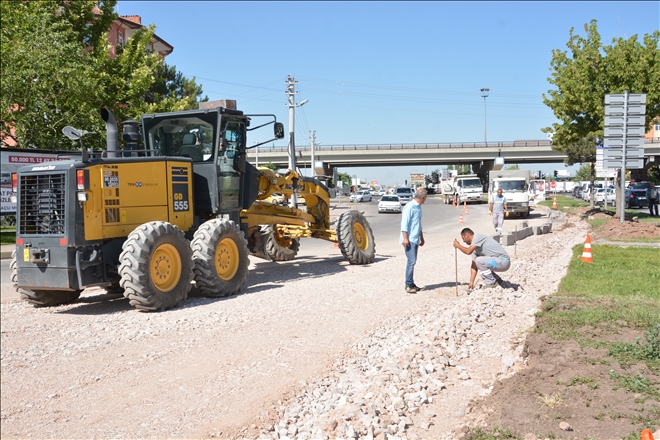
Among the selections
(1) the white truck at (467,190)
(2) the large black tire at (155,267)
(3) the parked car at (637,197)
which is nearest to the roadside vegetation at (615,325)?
(2) the large black tire at (155,267)

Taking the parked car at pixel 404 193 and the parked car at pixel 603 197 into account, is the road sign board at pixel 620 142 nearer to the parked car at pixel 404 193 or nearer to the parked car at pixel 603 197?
the parked car at pixel 603 197

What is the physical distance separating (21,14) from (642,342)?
1010 inches

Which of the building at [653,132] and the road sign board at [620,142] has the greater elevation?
the building at [653,132]

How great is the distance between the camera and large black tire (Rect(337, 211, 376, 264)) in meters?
15.6

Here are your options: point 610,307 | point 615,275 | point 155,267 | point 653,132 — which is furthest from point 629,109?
point 653,132

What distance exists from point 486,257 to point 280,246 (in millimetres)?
6609

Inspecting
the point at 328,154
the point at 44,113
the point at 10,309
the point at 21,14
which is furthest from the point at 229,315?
the point at 328,154

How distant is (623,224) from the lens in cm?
2128

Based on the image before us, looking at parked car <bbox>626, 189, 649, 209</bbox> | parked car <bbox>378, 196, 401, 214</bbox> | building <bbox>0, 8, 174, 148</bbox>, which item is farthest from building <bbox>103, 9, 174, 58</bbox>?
parked car <bbox>626, 189, 649, 209</bbox>

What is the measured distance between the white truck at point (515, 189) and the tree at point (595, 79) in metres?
7.21

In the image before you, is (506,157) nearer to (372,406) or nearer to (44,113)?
(44,113)

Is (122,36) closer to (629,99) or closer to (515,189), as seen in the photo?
(515,189)

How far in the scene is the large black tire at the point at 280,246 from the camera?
52.3 ft

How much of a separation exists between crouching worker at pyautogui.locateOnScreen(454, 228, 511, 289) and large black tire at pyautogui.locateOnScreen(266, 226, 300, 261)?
19.4ft
